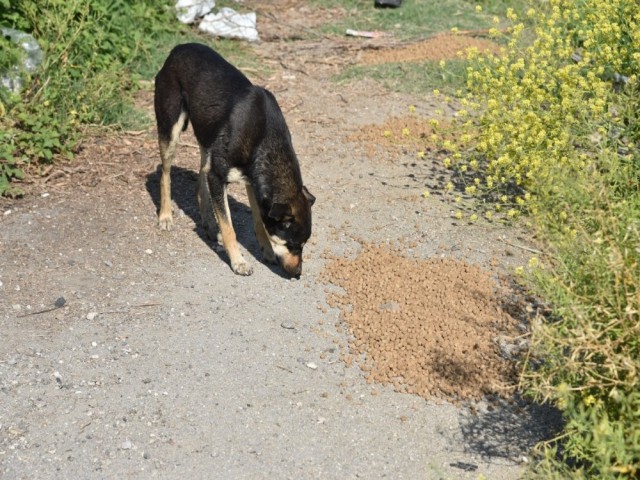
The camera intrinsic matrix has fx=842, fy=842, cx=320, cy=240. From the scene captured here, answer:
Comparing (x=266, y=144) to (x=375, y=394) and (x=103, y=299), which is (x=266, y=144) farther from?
(x=375, y=394)

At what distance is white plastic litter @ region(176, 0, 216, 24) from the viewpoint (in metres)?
11.6

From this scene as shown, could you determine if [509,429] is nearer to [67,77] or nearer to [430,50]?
[67,77]

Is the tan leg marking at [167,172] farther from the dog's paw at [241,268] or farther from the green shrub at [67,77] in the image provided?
the green shrub at [67,77]

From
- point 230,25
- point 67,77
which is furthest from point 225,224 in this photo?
point 230,25

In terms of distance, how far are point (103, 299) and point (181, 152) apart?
2.91 meters

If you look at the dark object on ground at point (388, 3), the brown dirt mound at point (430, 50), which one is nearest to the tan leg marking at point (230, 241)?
the brown dirt mound at point (430, 50)

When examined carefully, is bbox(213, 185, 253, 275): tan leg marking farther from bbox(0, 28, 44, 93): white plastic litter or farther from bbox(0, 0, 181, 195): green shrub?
bbox(0, 28, 44, 93): white plastic litter

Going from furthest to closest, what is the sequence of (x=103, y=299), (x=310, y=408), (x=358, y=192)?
(x=358, y=192), (x=103, y=299), (x=310, y=408)

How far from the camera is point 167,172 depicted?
24.3 feet

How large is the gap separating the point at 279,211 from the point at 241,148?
633 millimetres

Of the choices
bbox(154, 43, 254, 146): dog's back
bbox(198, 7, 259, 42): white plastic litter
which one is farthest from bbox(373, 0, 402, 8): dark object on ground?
bbox(154, 43, 254, 146): dog's back

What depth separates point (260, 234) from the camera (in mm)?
7074

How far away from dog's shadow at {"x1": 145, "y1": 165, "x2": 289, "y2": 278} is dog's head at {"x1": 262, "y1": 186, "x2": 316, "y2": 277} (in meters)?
0.29

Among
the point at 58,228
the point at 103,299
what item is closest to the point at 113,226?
the point at 58,228
